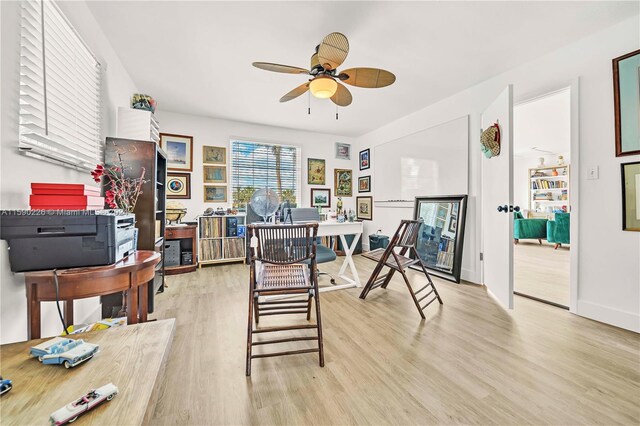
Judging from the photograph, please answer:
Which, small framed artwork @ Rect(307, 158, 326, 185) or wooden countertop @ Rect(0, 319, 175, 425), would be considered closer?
wooden countertop @ Rect(0, 319, 175, 425)

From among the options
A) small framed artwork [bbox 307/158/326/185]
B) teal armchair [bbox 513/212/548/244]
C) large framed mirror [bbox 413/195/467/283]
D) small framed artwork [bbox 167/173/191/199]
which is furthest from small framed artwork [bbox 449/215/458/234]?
teal armchair [bbox 513/212/548/244]

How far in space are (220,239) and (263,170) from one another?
152cm

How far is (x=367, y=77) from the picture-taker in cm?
218

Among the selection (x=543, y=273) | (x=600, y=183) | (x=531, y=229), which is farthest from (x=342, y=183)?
(x=531, y=229)

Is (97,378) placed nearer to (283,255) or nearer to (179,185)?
(283,255)

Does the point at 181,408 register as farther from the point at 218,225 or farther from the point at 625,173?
the point at 625,173

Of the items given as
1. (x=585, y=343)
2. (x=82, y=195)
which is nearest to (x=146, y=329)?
(x=82, y=195)

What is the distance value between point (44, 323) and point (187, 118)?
357 cm

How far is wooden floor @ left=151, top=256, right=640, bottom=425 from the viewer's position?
4.02 ft

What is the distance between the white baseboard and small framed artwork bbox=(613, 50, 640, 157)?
129 centimetres

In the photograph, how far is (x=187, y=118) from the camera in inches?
164

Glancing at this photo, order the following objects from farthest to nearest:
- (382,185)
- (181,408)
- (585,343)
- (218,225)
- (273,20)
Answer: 1. (382,185)
2. (218,225)
3. (273,20)
4. (585,343)
5. (181,408)

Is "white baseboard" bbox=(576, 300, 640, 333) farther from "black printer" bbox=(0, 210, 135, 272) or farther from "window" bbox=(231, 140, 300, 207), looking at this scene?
"window" bbox=(231, 140, 300, 207)

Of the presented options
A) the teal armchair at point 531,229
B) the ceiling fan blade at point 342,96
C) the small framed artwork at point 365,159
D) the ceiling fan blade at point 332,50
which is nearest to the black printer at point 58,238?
the ceiling fan blade at point 332,50
